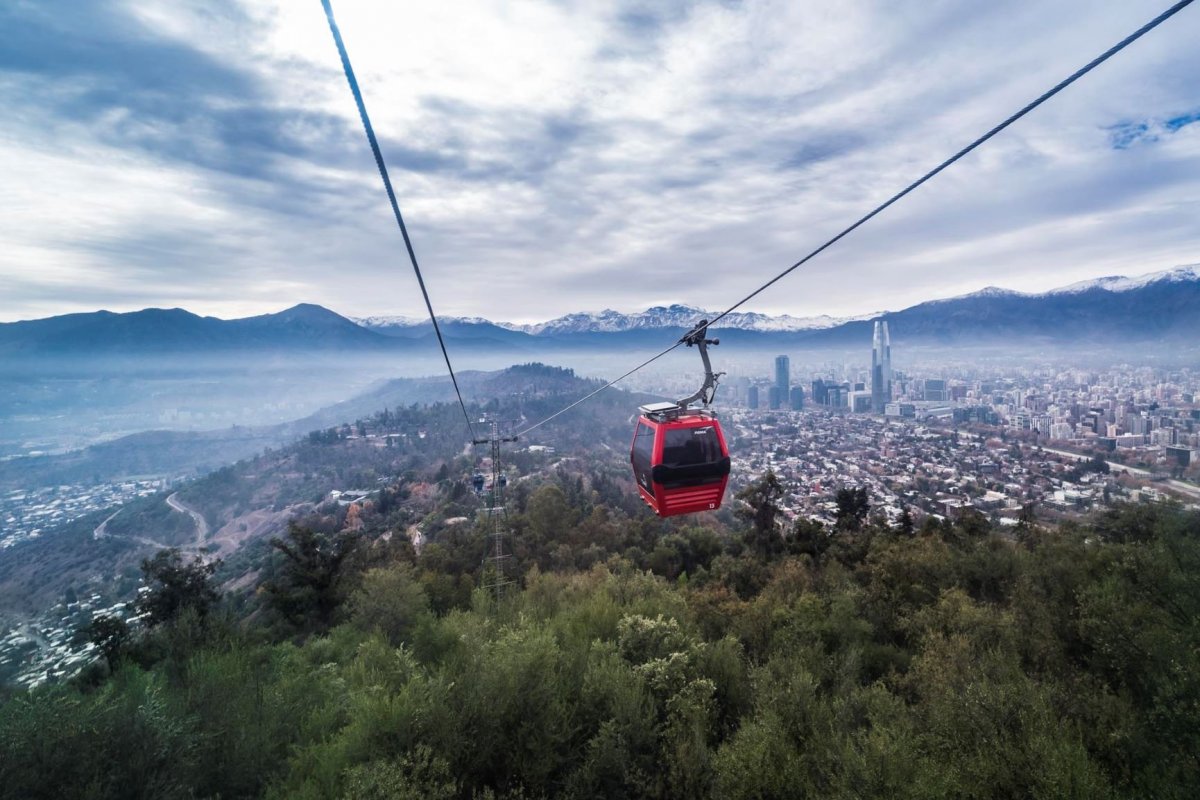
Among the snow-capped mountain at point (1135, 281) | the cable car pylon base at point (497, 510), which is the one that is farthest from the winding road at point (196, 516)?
the snow-capped mountain at point (1135, 281)

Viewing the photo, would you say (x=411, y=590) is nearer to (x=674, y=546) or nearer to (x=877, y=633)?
(x=674, y=546)

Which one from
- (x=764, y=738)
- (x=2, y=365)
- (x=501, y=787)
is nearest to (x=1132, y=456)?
(x=764, y=738)

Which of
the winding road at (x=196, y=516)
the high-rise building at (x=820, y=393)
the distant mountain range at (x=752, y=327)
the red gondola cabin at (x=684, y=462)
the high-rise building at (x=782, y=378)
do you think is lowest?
the winding road at (x=196, y=516)

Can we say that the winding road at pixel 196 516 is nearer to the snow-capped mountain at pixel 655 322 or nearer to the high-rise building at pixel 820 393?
the snow-capped mountain at pixel 655 322

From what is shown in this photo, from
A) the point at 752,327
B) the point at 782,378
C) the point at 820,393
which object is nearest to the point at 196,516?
the point at 782,378

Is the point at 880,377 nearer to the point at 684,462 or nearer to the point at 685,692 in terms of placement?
the point at 685,692

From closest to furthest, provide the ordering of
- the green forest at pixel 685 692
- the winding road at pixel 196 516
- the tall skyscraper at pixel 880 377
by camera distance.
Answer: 1. the green forest at pixel 685 692
2. the winding road at pixel 196 516
3. the tall skyscraper at pixel 880 377
